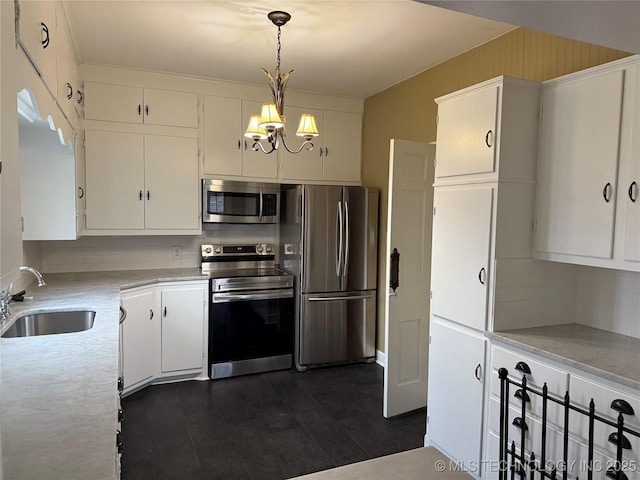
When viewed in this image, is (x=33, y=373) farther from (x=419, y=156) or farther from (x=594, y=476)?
(x=419, y=156)

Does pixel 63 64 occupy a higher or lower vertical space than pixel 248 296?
higher

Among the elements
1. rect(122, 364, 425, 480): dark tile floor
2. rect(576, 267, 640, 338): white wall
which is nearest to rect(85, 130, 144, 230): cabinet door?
rect(122, 364, 425, 480): dark tile floor

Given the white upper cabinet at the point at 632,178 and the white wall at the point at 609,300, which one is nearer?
the white upper cabinet at the point at 632,178

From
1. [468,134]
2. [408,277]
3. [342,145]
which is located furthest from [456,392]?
[342,145]

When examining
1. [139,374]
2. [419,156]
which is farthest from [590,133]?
[139,374]

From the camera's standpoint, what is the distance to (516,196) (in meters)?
2.35

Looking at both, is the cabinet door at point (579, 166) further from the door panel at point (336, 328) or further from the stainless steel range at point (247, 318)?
the stainless steel range at point (247, 318)

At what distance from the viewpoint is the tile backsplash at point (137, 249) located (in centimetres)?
389

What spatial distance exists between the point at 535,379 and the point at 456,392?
1.98 ft

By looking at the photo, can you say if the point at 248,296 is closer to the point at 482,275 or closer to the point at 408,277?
the point at 408,277

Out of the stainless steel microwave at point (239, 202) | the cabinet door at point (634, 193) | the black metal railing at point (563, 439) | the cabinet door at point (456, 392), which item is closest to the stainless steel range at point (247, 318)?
the stainless steel microwave at point (239, 202)

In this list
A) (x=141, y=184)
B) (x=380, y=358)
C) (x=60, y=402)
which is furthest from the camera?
(x=380, y=358)

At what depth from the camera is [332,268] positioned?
4.20 metres

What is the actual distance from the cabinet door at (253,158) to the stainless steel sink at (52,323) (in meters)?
2.11
